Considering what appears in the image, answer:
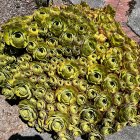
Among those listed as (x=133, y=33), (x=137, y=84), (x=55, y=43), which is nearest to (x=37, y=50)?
(x=55, y=43)

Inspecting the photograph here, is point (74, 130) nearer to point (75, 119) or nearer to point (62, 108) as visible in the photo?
point (75, 119)

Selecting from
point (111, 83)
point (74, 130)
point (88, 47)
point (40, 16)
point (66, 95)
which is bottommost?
point (74, 130)

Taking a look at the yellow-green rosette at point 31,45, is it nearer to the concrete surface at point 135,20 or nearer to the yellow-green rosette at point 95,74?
the yellow-green rosette at point 95,74

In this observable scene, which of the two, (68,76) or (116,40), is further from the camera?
(116,40)

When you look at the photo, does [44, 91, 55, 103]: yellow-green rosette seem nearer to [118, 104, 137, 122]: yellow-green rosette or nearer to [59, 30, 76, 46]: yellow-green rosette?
[59, 30, 76, 46]: yellow-green rosette

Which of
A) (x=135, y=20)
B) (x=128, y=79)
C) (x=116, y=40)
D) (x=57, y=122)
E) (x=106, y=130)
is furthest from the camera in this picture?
(x=135, y=20)

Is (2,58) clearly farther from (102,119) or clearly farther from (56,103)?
(102,119)

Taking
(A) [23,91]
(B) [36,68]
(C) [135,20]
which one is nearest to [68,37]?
A: (B) [36,68]
